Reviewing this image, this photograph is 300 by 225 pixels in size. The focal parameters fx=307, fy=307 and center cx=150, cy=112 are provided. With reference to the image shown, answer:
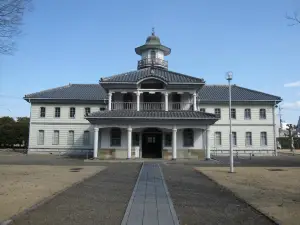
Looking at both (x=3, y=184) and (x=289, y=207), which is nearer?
(x=289, y=207)

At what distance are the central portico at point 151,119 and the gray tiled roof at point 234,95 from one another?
8952 millimetres

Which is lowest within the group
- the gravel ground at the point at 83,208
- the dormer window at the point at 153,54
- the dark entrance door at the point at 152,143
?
the gravel ground at the point at 83,208

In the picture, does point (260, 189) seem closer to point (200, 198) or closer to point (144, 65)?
point (200, 198)

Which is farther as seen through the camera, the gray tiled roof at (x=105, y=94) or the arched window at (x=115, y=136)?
the gray tiled roof at (x=105, y=94)

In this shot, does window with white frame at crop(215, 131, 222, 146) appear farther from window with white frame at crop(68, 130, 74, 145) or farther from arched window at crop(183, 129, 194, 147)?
window with white frame at crop(68, 130, 74, 145)

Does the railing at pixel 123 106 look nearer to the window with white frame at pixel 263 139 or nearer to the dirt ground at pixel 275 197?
the window with white frame at pixel 263 139

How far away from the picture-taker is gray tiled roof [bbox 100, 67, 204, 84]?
30469mm

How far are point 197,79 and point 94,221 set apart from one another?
25.4m

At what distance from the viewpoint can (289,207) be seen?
826 cm

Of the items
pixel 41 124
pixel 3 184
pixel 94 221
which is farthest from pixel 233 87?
pixel 94 221

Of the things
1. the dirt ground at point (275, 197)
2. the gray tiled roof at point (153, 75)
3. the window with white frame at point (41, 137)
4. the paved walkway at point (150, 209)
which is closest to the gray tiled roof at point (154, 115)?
the gray tiled roof at point (153, 75)

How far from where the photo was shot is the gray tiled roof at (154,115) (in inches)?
1110

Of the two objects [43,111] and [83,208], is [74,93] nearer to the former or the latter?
[43,111]

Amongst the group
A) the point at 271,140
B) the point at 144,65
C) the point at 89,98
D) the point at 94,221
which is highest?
the point at 144,65
